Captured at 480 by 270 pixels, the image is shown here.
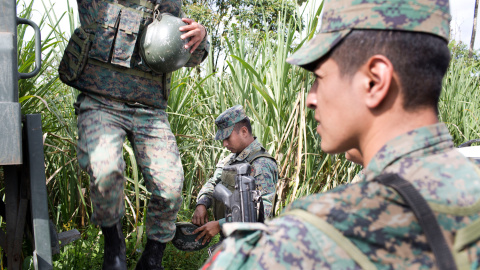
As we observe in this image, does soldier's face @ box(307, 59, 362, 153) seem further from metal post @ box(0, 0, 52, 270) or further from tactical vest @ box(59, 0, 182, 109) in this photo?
tactical vest @ box(59, 0, 182, 109)

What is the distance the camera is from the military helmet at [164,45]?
2445 mm

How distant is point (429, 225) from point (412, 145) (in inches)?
7.0

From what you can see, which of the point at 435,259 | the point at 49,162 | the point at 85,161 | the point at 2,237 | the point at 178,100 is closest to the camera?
the point at 435,259

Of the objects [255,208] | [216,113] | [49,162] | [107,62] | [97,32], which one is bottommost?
[255,208]

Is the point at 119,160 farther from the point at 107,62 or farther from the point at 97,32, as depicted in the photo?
the point at 97,32

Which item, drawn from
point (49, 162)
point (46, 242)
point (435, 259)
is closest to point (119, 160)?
→ point (46, 242)

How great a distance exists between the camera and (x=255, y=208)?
2.60 meters

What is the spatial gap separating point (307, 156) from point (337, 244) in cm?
310

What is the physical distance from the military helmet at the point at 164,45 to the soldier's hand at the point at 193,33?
22mm

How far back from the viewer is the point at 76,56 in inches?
97.7

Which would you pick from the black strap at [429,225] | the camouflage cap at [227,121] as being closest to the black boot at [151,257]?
the camouflage cap at [227,121]

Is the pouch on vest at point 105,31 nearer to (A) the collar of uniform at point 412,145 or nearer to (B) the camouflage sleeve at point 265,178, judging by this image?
(B) the camouflage sleeve at point 265,178

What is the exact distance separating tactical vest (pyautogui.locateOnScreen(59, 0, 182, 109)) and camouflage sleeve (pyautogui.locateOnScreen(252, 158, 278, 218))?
0.93m

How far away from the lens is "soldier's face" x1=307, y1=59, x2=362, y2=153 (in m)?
0.86
